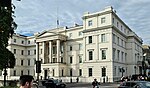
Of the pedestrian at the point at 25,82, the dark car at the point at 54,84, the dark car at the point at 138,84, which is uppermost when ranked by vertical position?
the pedestrian at the point at 25,82

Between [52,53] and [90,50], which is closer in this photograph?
[90,50]

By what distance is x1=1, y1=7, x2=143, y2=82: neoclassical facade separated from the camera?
234 ft

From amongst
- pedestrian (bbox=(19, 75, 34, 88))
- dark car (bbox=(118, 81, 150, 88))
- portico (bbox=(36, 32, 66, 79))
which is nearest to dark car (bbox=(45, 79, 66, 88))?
dark car (bbox=(118, 81, 150, 88))

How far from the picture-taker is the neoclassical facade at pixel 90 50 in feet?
234

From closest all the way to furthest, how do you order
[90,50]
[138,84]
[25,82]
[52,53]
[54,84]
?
[25,82] < [138,84] < [54,84] < [90,50] < [52,53]

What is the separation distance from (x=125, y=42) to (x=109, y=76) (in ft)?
67.0

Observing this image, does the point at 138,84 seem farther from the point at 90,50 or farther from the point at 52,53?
the point at 52,53

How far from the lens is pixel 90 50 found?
7544cm

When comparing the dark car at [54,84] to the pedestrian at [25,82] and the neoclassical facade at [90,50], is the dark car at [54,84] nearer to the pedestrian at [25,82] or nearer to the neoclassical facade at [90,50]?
the neoclassical facade at [90,50]

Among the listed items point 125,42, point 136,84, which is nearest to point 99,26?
point 125,42

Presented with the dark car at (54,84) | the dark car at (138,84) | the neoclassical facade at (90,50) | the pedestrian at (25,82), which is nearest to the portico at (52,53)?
the neoclassical facade at (90,50)

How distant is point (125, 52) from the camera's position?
8569 cm

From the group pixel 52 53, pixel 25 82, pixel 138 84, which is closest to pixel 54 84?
pixel 138 84

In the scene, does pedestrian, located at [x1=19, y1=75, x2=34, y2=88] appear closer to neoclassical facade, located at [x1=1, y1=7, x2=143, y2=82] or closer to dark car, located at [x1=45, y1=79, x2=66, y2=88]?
dark car, located at [x1=45, y1=79, x2=66, y2=88]
